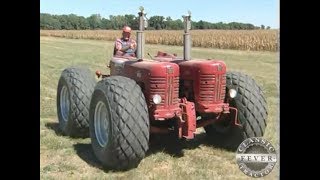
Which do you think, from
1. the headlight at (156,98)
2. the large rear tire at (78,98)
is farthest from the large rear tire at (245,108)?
the large rear tire at (78,98)

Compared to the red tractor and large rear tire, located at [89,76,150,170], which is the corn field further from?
large rear tire, located at [89,76,150,170]

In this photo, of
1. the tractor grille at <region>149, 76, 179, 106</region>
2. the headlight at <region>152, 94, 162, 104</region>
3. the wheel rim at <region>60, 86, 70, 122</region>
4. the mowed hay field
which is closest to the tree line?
the mowed hay field

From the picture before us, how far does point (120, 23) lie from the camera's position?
14.9ft

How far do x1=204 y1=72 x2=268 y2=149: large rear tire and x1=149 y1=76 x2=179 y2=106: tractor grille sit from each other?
0.55 meters

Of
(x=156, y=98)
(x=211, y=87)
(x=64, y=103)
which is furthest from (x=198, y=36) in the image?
(x=64, y=103)

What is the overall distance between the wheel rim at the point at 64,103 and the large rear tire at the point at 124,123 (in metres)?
0.87

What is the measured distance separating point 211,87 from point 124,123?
2.60ft

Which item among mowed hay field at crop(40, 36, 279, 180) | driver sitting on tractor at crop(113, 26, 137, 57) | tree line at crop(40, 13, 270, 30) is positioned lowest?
mowed hay field at crop(40, 36, 279, 180)

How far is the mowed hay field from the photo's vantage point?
446 cm

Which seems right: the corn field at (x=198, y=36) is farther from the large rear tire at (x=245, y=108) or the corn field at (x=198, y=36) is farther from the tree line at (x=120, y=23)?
the large rear tire at (x=245, y=108)
